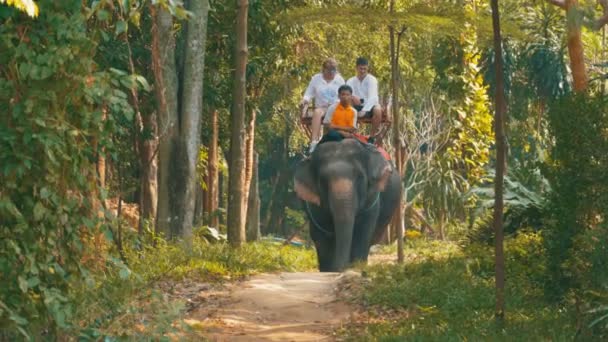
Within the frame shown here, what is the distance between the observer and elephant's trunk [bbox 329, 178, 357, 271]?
1716 centimetres

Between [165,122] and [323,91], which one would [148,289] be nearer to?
[165,122]

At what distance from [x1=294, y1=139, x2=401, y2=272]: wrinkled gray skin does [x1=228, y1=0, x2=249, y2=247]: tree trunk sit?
1.14 metres

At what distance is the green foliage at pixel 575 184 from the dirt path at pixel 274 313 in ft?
6.53

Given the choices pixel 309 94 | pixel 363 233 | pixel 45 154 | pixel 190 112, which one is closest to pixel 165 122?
pixel 190 112

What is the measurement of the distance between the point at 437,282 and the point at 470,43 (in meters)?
18.2

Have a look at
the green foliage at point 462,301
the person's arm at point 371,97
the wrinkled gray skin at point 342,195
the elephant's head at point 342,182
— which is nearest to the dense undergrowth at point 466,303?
the green foliage at point 462,301

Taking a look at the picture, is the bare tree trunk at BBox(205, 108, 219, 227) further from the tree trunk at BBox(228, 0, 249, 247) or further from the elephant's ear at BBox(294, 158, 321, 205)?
the tree trunk at BBox(228, 0, 249, 247)

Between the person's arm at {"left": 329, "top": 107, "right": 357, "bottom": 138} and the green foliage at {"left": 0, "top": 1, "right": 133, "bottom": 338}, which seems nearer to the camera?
the green foliage at {"left": 0, "top": 1, "right": 133, "bottom": 338}

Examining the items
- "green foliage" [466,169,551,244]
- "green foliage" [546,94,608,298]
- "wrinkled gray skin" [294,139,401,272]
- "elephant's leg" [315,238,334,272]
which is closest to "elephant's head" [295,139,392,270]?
"wrinkled gray skin" [294,139,401,272]

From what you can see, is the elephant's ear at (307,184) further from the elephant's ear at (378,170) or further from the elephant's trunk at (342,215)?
the elephant's trunk at (342,215)

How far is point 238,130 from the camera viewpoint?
18047 mm

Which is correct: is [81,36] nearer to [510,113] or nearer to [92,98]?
[92,98]

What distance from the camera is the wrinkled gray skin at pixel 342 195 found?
17.5 meters

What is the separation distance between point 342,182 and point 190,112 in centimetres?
220
